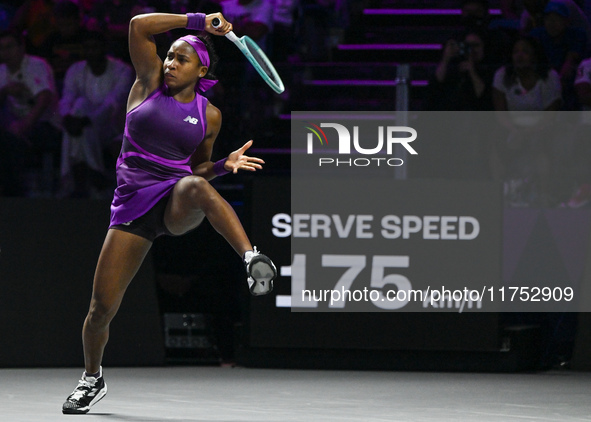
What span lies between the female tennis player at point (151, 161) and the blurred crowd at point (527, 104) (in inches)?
113

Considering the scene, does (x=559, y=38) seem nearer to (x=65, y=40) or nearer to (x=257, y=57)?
(x=257, y=57)

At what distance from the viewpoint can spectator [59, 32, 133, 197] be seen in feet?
29.7

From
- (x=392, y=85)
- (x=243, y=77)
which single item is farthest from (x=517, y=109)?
(x=243, y=77)

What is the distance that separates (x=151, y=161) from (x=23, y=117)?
3.47m

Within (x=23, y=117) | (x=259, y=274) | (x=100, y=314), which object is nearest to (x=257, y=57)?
(x=259, y=274)

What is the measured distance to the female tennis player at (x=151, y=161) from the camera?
6.01 m

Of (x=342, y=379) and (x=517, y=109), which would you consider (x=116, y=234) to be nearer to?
(x=342, y=379)

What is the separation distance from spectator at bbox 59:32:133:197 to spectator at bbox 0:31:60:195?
5.5 inches

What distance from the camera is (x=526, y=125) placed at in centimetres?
866

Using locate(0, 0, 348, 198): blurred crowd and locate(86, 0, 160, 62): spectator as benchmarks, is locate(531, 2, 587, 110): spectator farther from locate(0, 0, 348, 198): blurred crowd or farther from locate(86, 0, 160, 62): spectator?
locate(86, 0, 160, 62): spectator

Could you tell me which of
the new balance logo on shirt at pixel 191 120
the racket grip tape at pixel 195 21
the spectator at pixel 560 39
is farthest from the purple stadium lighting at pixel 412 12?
the racket grip tape at pixel 195 21

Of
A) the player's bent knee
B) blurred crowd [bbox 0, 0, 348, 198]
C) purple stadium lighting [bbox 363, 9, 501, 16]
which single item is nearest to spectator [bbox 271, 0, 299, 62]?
blurred crowd [bbox 0, 0, 348, 198]

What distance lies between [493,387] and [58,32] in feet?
18.2

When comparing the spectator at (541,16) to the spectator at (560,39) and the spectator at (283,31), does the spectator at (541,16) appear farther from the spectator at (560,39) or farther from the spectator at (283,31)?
the spectator at (283,31)
